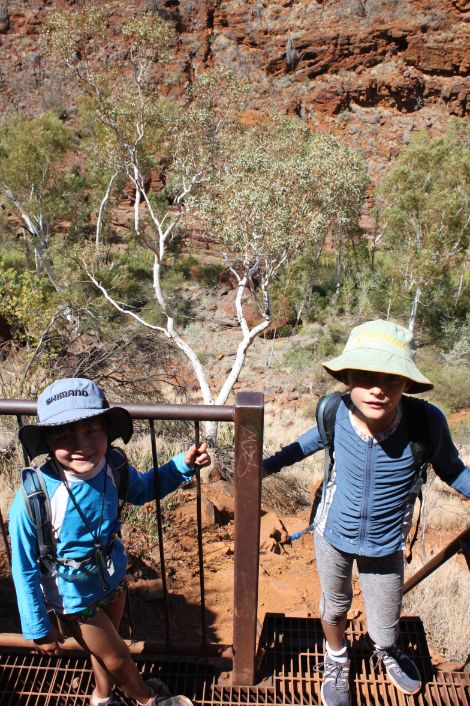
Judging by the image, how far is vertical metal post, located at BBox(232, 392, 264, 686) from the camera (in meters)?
1.79

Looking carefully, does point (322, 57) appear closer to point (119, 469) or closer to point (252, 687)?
point (119, 469)

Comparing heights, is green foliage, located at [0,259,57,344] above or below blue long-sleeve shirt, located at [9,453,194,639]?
below

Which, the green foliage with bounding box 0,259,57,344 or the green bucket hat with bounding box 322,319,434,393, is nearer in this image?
the green bucket hat with bounding box 322,319,434,393

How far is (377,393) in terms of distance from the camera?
1.88 metres

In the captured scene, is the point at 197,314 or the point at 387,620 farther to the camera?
the point at 197,314

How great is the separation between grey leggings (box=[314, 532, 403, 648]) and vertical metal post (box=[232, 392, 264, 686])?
30cm

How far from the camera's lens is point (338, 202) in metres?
20.3

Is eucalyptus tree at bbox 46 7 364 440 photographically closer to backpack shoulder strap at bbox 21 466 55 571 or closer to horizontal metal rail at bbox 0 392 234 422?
horizontal metal rail at bbox 0 392 234 422

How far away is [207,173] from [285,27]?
929 inches

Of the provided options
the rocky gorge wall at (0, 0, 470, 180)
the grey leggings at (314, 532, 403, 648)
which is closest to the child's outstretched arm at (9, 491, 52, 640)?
the grey leggings at (314, 532, 403, 648)

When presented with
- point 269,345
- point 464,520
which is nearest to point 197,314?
point 269,345

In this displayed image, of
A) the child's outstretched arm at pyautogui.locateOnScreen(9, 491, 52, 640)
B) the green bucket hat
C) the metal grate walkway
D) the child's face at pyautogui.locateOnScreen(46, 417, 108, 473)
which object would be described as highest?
the green bucket hat

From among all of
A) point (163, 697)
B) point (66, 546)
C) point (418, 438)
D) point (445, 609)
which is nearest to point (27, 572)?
point (66, 546)

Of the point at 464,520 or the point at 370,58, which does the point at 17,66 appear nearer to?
the point at 370,58
